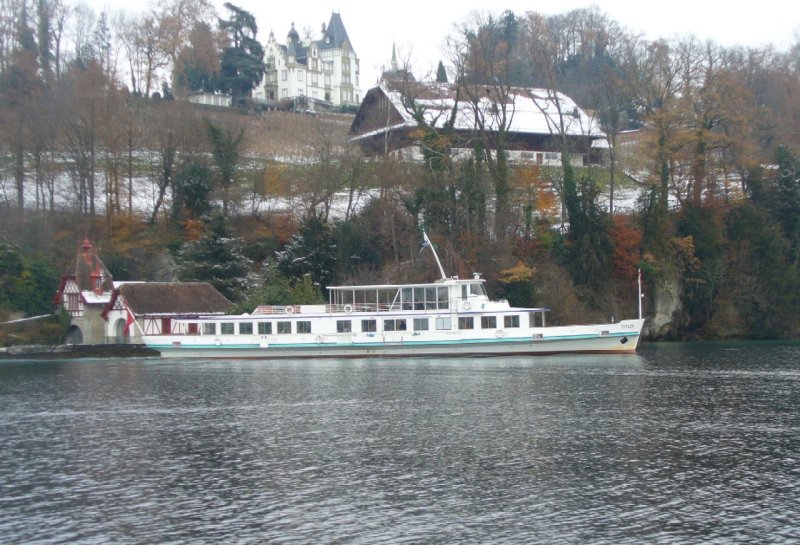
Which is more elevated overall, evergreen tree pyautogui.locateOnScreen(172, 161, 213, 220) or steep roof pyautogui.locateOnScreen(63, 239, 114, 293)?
evergreen tree pyautogui.locateOnScreen(172, 161, 213, 220)

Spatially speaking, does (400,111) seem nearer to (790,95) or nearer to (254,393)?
(790,95)

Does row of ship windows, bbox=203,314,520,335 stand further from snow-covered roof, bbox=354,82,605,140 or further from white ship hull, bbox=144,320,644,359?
snow-covered roof, bbox=354,82,605,140

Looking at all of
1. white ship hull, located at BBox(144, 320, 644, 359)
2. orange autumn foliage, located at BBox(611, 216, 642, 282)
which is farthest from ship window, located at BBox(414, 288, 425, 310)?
orange autumn foliage, located at BBox(611, 216, 642, 282)

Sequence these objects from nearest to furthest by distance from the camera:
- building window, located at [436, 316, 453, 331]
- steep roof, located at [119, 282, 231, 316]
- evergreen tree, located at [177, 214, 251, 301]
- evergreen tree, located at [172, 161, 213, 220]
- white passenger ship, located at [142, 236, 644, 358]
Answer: white passenger ship, located at [142, 236, 644, 358] < building window, located at [436, 316, 453, 331] < steep roof, located at [119, 282, 231, 316] < evergreen tree, located at [177, 214, 251, 301] < evergreen tree, located at [172, 161, 213, 220]

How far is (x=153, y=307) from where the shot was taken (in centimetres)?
5712

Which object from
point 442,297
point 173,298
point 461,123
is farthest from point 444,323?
point 461,123

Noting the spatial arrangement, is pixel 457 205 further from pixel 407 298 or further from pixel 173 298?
pixel 173 298

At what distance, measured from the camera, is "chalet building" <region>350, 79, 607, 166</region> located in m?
70.5

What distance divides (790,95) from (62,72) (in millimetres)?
63675

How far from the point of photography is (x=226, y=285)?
61625 millimetres

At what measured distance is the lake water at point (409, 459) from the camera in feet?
60.4

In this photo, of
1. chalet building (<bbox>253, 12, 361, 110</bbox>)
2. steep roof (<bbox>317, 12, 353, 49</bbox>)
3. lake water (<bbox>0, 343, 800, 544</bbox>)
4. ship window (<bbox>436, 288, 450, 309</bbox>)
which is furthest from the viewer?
steep roof (<bbox>317, 12, 353, 49</bbox>)

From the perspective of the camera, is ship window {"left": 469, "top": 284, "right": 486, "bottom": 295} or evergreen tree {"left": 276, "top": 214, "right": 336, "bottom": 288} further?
evergreen tree {"left": 276, "top": 214, "right": 336, "bottom": 288}

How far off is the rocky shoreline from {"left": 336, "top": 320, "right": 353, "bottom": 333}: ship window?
11.1m
